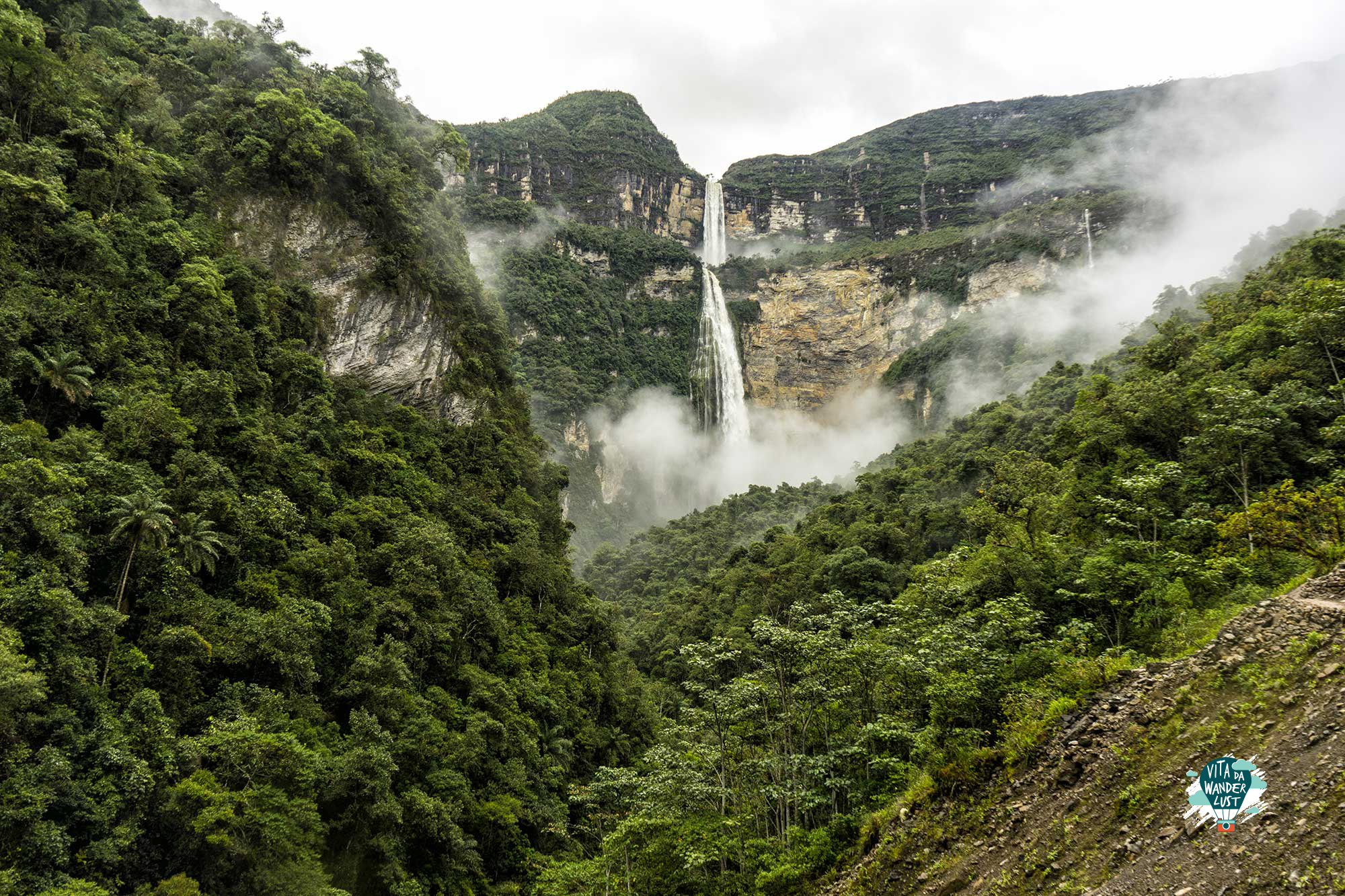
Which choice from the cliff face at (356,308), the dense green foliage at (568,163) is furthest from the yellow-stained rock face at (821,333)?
the cliff face at (356,308)

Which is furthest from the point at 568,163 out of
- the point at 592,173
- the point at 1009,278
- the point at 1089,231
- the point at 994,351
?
the point at 1089,231

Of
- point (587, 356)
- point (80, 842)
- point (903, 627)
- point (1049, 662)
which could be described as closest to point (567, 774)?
point (80, 842)

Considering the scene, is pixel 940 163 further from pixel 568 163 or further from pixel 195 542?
pixel 195 542

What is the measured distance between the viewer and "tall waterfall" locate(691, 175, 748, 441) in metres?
109

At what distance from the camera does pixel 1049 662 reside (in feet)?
35.9

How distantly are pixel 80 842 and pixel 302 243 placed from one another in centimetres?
2760

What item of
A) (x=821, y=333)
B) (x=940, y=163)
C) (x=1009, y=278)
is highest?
(x=940, y=163)

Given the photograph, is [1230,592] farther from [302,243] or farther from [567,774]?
[302,243]

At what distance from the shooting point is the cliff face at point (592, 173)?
11831 cm

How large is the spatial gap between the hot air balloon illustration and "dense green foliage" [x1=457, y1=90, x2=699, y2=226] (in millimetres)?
113476

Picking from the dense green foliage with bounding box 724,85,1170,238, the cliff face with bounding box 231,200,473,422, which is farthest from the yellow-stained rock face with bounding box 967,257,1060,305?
the cliff face with bounding box 231,200,473,422

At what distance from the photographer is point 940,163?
13350 centimetres

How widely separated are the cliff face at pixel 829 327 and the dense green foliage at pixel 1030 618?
79.6 metres

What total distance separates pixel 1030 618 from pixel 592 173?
125m
